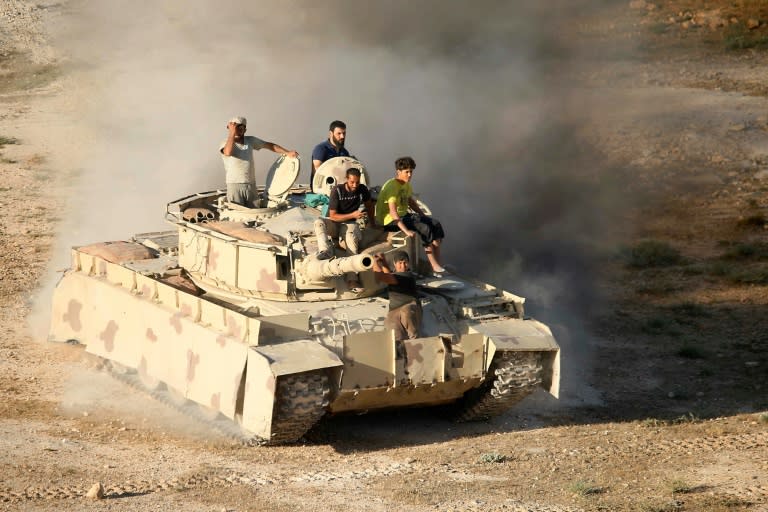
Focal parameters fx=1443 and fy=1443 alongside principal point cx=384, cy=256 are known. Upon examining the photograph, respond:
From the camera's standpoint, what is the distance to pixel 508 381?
577 inches

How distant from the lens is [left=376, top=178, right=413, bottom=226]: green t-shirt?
51.8 ft

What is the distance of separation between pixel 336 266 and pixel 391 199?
1.71 meters

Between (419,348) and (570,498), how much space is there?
2356 mm

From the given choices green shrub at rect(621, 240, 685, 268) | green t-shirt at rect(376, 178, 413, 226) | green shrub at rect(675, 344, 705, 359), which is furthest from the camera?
green shrub at rect(621, 240, 685, 268)

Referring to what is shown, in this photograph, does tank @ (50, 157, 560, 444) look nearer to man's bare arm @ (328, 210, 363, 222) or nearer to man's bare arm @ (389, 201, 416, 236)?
man's bare arm @ (389, 201, 416, 236)

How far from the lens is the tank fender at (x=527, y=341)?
571 inches

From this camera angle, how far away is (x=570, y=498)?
1257 cm

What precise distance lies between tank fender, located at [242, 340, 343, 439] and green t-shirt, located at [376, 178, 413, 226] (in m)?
2.41

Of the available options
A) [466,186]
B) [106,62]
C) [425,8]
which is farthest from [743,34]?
[106,62]

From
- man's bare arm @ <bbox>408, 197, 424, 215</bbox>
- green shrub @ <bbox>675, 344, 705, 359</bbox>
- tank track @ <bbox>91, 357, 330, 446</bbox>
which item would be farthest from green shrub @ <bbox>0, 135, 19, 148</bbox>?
green shrub @ <bbox>675, 344, 705, 359</bbox>

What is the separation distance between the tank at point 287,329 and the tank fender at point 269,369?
0.02m

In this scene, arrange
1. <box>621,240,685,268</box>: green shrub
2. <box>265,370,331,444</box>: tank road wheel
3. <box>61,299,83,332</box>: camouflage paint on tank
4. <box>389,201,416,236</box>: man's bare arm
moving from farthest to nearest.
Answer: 1. <box>621,240,685,268</box>: green shrub
2. <box>61,299,83,332</box>: camouflage paint on tank
3. <box>389,201,416,236</box>: man's bare arm
4. <box>265,370,331,444</box>: tank road wheel

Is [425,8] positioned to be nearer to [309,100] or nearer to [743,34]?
[309,100]

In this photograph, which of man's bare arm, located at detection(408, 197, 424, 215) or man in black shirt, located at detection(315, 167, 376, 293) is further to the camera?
man's bare arm, located at detection(408, 197, 424, 215)
